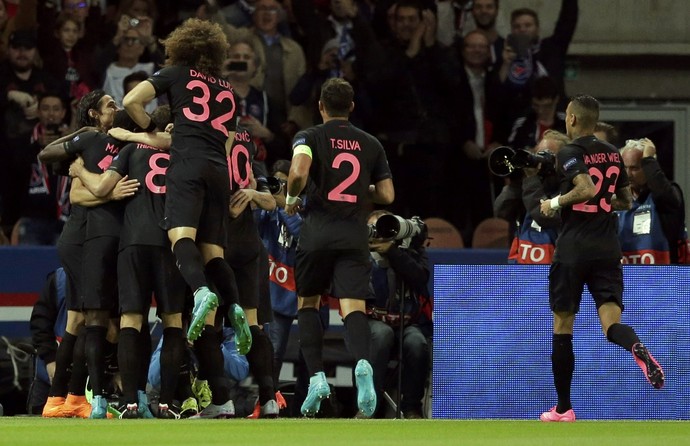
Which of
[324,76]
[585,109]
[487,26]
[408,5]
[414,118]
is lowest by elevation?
[585,109]

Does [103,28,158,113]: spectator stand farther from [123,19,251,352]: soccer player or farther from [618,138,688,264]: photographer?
[123,19,251,352]: soccer player

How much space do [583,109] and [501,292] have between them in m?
2.15

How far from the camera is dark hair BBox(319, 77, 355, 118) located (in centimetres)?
926

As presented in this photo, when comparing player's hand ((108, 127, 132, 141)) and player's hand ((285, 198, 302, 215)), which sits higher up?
player's hand ((108, 127, 132, 141))

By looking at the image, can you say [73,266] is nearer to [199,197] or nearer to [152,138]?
[152,138]

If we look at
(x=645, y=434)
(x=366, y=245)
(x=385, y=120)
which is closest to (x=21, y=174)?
(x=385, y=120)

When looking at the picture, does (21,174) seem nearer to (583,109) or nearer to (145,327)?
(145,327)

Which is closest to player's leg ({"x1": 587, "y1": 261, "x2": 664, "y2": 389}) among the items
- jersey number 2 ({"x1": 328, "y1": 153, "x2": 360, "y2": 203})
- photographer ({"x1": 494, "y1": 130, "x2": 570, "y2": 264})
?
photographer ({"x1": 494, "y1": 130, "x2": 570, "y2": 264})

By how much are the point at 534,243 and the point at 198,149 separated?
12.2ft

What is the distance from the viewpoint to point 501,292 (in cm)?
1105

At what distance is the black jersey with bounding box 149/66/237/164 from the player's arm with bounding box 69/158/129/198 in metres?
0.72

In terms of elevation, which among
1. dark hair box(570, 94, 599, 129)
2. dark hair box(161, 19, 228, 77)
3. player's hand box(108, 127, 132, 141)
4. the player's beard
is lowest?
player's hand box(108, 127, 132, 141)

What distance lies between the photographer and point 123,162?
9.33 m

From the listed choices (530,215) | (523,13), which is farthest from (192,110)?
(523,13)
